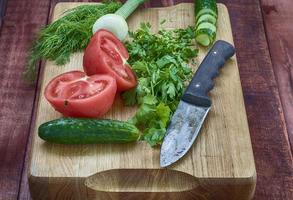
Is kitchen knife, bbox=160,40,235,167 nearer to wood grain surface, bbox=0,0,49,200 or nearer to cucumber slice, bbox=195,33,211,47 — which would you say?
cucumber slice, bbox=195,33,211,47

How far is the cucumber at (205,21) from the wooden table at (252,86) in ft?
0.52

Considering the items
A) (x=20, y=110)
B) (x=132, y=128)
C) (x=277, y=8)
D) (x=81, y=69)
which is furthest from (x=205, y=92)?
(x=277, y=8)

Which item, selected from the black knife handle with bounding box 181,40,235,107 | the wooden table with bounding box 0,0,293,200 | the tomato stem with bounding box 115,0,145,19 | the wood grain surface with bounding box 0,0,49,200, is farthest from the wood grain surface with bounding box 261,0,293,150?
the wood grain surface with bounding box 0,0,49,200

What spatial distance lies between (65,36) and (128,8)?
185 millimetres

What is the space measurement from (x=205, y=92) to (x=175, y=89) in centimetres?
7

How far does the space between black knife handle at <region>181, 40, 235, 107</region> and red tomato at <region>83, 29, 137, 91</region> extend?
0.42 feet

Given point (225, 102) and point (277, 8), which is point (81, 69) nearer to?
point (225, 102)

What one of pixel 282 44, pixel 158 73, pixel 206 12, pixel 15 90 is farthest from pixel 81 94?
pixel 282 44

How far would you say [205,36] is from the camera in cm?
149

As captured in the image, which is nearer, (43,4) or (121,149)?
(121,149)

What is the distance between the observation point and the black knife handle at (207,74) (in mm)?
1312

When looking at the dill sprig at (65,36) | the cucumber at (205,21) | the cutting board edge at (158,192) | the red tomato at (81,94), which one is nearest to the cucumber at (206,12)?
the cucumber at (205,21)

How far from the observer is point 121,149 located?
1.25 m

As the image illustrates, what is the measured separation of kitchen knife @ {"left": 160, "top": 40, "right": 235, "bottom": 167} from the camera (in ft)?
4.04
